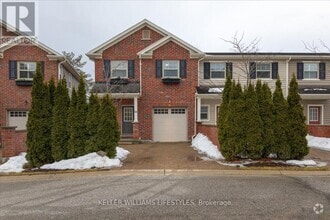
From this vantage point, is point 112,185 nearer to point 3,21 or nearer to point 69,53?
point 3,21

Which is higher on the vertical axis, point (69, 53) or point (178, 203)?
point (69, 53)

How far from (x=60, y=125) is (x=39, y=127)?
0.75 meters

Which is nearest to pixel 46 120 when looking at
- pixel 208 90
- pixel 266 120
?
pixel 266 120

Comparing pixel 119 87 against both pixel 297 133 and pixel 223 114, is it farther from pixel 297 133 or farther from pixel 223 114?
pixel 297 133

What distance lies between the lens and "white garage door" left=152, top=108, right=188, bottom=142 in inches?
731

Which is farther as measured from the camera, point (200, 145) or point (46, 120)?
point (200, 145)

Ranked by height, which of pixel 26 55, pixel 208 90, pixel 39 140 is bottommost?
pixel 39 140

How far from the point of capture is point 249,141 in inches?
383

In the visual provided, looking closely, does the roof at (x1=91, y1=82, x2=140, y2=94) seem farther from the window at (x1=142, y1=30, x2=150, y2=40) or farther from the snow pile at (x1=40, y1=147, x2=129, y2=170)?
the snow pile at (x1=40, y1=147, x2=129, y2=170)

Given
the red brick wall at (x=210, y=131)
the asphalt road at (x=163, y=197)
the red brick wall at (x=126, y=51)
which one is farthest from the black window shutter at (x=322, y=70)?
the asphalt road at (x=163, y=197)

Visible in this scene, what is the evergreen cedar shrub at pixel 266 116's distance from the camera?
9852 mm

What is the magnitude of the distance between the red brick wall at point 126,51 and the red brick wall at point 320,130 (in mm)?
11386

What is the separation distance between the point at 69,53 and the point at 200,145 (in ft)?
143

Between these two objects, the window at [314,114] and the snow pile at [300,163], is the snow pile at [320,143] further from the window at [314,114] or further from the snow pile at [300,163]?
the snow pile at [300,163]
